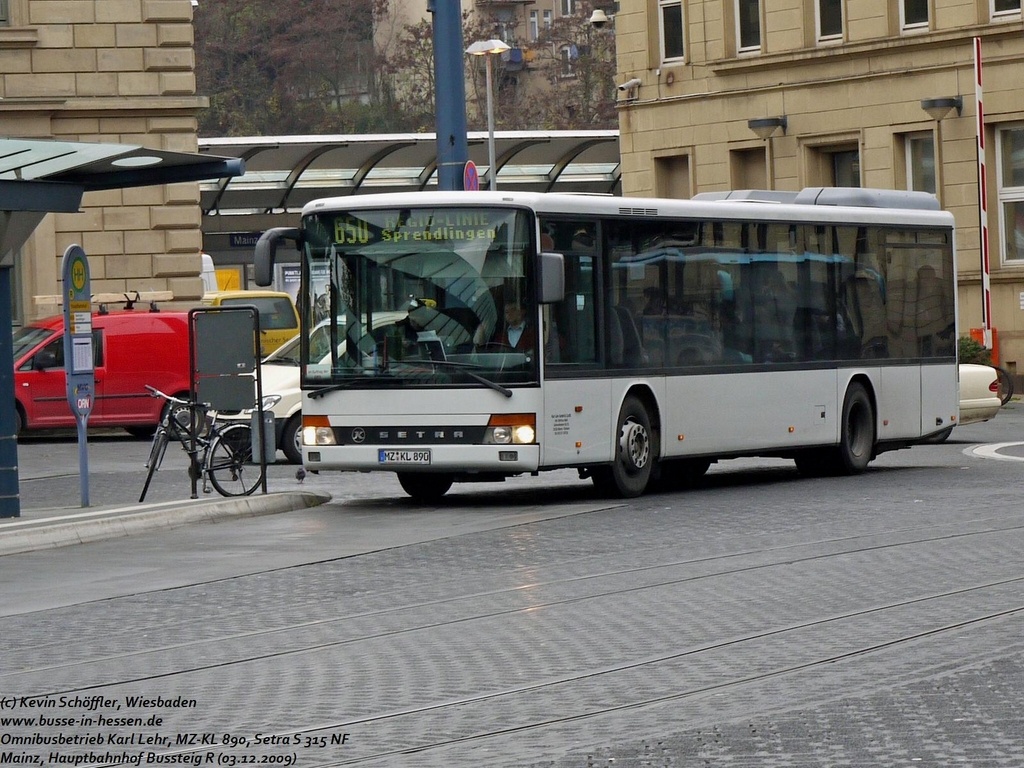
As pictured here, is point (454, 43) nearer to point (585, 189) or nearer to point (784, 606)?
point (784, 606)

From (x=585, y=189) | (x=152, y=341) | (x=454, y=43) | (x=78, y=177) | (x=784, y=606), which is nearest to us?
(x=784, y=606)

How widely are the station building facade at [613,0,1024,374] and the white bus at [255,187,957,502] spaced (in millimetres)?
18008

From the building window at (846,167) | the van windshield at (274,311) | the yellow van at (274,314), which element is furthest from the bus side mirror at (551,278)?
the building window at (846,167)

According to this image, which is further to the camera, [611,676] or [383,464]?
[383,464]

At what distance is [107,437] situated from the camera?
3188 cm

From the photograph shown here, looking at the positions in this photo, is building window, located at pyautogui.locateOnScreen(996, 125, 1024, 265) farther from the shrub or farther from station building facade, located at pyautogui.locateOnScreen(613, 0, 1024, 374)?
the shrub

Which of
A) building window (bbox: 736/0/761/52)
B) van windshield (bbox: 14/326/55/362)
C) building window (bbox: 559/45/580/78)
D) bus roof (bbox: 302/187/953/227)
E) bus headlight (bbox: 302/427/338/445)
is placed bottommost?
bus headlight (bbox: 302/427/338/445)

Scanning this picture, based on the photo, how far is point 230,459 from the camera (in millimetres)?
19016

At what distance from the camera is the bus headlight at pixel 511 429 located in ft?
56.4

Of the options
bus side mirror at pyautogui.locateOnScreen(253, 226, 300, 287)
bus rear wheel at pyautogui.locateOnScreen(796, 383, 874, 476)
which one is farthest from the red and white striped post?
bus side mirror at pyautogui.locateOnScreen(253, 226, 300, 287)

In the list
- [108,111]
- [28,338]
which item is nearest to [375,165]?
[108,111]

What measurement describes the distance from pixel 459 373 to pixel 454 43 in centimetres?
673

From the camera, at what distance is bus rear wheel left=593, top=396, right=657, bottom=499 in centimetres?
1825

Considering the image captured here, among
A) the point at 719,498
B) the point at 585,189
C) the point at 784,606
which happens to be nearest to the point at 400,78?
the point at 585,189
